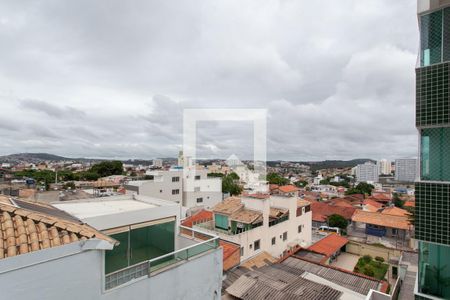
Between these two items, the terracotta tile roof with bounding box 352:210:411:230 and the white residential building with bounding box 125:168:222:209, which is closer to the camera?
the terracotta tile roof with bounding box 352:210:411:230

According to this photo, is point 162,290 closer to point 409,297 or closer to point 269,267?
point 269,267

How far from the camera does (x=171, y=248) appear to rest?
4422mm

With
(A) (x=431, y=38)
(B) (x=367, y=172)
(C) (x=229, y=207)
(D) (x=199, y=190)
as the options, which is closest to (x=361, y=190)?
(D) (x=199, y=190)

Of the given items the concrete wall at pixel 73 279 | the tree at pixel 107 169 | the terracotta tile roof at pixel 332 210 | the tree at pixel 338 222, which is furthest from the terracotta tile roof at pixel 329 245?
the tree at pixel 107 169

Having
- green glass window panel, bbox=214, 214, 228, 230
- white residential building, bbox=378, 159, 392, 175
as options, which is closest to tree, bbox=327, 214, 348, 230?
green glass window panel, bbox=214, 214, 228, 230

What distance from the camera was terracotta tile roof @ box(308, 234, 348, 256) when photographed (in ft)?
43.2

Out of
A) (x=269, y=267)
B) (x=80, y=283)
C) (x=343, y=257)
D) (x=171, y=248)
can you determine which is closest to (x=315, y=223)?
(x=343, y=257)

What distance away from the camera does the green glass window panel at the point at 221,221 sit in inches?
467

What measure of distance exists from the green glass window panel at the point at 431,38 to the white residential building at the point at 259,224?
8619mm

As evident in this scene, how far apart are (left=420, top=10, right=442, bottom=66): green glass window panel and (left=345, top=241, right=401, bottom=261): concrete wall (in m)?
14.6

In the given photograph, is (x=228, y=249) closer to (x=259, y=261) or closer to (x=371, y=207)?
(x=259, y=261)

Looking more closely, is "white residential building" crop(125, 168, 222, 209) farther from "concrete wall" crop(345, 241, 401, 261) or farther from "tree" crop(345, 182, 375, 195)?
"tree" crop(345, 182, 375, 195)

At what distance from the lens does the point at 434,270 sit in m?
4.50

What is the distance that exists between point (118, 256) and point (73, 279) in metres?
1.01
